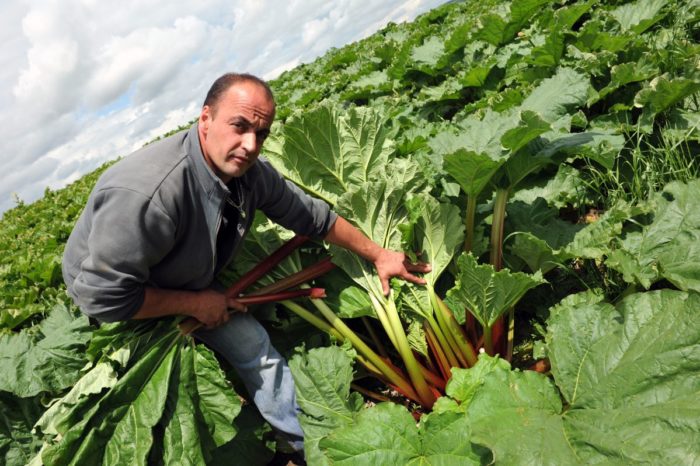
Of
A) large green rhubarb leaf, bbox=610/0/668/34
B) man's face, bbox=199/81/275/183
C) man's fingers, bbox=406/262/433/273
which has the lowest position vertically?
man's fingers, bbox=406/262/433/273

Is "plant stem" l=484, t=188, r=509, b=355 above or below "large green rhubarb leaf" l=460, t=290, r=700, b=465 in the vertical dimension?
above

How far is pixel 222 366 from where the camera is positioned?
292 centimetres

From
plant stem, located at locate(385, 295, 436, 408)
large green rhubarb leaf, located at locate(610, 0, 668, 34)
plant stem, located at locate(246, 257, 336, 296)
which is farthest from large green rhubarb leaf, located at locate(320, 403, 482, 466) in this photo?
large green rhubarb leaf, located at locate(610, 0, 668, 34)

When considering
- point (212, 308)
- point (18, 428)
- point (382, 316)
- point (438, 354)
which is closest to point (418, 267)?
point (382, 316)

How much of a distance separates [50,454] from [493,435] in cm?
190

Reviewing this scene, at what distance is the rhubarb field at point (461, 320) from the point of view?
177 cm

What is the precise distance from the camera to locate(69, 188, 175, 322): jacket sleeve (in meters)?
1.90

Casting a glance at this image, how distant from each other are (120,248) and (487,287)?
1572 mm

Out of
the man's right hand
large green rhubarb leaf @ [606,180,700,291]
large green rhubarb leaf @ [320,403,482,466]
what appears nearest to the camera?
large green rhubarb leaf @ [320,403,482,466]

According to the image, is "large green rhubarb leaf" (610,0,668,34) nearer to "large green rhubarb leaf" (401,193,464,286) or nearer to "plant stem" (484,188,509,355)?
"plant stem" (484,188,509,355)

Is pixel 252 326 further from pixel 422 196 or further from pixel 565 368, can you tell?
pixel 565 368

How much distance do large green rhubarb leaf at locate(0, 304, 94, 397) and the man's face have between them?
1.40 m

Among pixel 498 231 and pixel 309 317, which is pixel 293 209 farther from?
pixel 498 231

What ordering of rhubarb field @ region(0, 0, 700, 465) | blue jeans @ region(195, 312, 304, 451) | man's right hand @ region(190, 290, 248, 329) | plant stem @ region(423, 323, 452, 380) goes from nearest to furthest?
rhubarb field @ region(0, 0, 700, 465) < man's right hand @ region(190, 290, 248, 329) < blue jeans @ region(195, 312, 304, 451) < plant stem @ region(423, 323, 452, 380)
